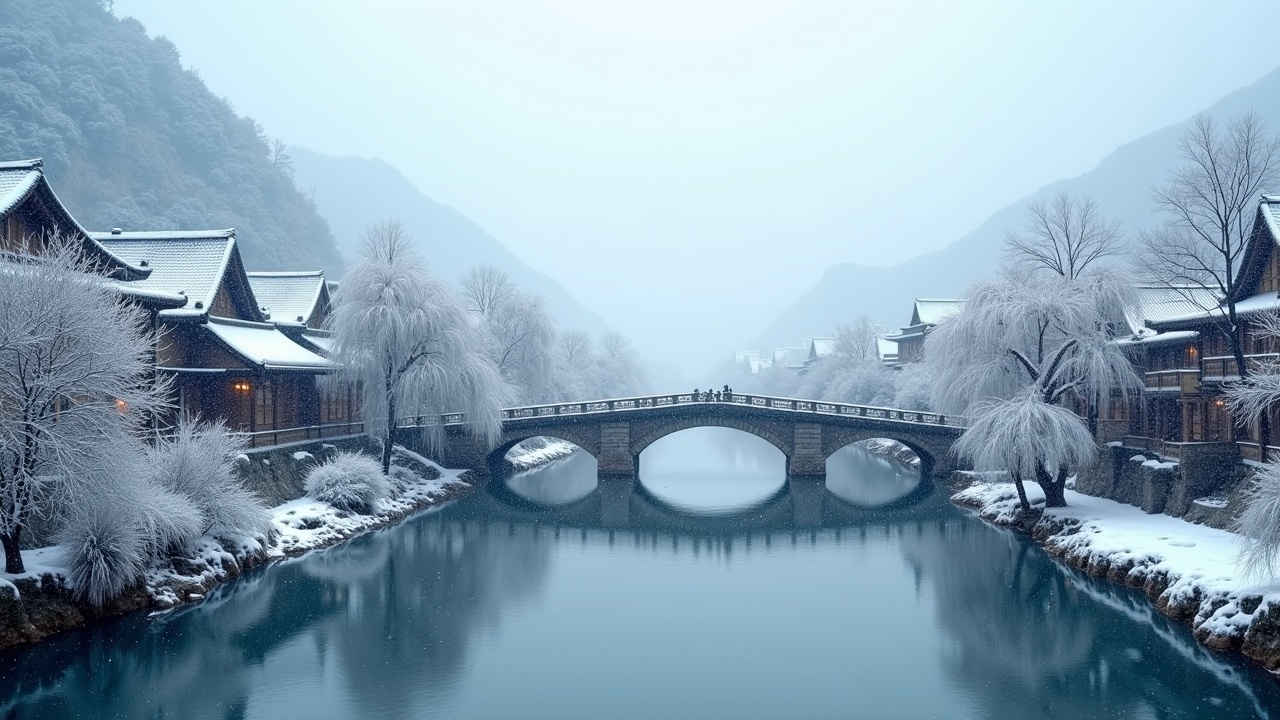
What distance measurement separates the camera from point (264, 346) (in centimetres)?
3875

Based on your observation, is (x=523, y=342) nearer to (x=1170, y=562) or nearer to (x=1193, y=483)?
(x=1193, y=483)

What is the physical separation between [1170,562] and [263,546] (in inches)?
1116

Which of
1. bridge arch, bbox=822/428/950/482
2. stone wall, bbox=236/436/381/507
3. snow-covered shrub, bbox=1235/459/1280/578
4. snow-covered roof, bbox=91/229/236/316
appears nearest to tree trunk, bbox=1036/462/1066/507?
snow-covered shrub, bbox=1235/459/1280/578

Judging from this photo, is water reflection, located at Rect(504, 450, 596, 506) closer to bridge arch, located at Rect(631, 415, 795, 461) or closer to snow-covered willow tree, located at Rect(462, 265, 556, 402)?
bridge arch, located at Rect(631, 415, 795, 461)

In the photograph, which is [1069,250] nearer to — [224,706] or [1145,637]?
[1145,637]

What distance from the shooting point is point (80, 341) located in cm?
2139

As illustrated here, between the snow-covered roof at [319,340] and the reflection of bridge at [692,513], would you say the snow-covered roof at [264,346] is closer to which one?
the snow-covered roof at [319,340]

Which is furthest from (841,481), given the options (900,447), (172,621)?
(172,621)

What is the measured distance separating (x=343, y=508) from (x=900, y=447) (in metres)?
43.5

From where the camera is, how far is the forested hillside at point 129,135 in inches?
3159

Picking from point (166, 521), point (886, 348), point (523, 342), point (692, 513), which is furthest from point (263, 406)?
point (886, 348)

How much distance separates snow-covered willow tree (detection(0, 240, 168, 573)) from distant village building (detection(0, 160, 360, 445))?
269 inches

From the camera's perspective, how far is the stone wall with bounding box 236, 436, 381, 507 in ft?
110

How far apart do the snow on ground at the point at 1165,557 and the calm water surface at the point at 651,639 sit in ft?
2.40
